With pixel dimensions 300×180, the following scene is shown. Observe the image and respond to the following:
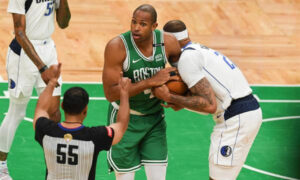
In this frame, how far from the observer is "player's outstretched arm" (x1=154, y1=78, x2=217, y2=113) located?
595 cm

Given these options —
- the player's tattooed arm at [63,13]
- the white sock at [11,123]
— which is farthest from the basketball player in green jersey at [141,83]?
the player's tattooed arm at [63,13]

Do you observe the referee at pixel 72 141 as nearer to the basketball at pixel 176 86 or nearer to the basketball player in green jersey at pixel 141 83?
the basketball player in green jersey at pixel 141 83

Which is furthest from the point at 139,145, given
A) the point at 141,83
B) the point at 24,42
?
the point at 24,42

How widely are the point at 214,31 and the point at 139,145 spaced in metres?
6.14

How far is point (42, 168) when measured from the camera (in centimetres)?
790

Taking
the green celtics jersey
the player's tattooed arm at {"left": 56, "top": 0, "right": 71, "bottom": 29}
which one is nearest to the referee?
the green celtics jersey

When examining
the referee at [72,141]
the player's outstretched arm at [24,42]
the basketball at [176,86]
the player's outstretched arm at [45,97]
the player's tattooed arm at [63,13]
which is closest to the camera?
the referee at [72,141]

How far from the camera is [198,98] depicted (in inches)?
234

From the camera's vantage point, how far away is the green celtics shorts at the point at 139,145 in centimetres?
634

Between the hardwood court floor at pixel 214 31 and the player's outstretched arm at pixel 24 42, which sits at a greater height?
the player's outstretched arm at pixel 24 42

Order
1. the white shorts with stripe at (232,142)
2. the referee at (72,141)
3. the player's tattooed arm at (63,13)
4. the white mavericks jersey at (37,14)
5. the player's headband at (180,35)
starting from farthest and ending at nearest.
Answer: the player's tattooed arm at (63,13), the white mavericks jersey at (37,14), the player's headband at (180,35), the white shorts with stripe at (232,142), the referee at (72,141)

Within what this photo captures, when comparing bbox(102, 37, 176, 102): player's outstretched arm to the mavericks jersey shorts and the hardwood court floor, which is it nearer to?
the mavericks jersey shorts

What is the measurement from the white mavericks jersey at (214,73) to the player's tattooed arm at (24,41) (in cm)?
169

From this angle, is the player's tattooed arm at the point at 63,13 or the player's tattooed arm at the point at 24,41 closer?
the player's tattooed arm at the point at 24,41
